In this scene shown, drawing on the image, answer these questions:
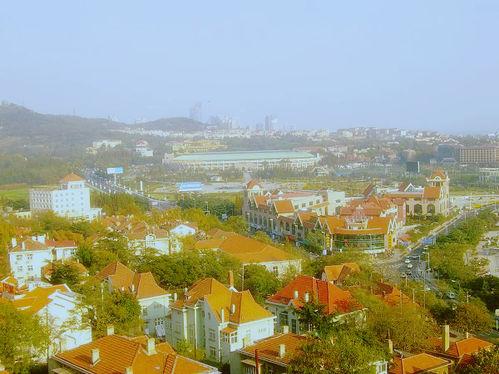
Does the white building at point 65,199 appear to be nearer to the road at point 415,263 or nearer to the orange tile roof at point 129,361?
the road at point 415,263

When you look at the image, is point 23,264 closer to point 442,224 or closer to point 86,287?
point 86,287

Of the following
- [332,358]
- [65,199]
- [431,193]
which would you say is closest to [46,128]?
[65,199]

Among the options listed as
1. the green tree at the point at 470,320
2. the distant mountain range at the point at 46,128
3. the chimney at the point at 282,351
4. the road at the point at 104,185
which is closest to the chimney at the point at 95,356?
the chimney at the point at 282,351

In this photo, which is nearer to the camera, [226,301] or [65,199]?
[226,301]

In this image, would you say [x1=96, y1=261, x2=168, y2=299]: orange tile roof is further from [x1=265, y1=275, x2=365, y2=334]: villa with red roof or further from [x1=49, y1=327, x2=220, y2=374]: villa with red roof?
[x1=49, y1=327, x2=220, y2=374]: villa with red roof

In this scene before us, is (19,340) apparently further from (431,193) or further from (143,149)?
(143,149)

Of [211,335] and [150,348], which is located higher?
[150,348]

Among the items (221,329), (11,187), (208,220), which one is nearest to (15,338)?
(221,329)

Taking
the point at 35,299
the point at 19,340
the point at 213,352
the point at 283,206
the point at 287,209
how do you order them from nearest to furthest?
the point at 19,340
the point at 35,299
the point at 213,352
the point at 287,209
the point at 283,206
